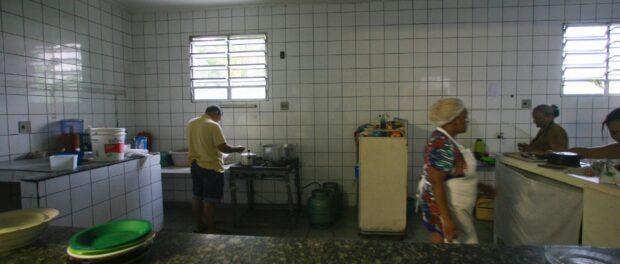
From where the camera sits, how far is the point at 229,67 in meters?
3.92

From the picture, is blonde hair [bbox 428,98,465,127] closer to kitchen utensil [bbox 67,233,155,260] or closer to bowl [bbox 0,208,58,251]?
kitchen utensil [bbox 67,233,155,260]

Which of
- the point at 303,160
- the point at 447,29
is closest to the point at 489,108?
the point at 447,29

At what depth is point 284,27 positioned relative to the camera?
3766 millimetres

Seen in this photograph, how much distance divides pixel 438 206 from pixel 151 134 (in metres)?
3.65

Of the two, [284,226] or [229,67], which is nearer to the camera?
[284,226]

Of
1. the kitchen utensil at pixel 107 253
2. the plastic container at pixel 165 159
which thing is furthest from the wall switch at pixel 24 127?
the kitchen utensil at pixel 107 253

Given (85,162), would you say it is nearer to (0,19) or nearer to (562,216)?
(0,19)

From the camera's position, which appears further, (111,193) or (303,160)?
(303,160)

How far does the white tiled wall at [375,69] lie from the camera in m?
3.50

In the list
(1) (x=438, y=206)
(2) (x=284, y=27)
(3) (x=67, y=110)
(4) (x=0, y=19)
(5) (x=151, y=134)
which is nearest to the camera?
(1) (x=438, y=206)

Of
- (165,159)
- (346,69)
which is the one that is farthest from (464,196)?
(165,159)

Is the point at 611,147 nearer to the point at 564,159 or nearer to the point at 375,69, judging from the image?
the point at 564,159

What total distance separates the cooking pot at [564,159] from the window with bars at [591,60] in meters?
2.09

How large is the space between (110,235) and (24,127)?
255cm
